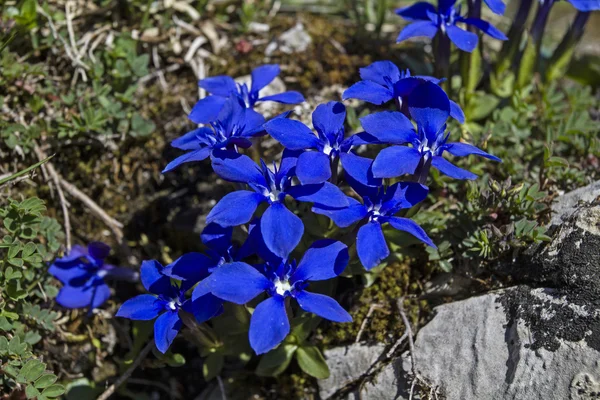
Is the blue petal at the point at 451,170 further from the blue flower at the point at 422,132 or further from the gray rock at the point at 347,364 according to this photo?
the gray rock at the point at 347,364

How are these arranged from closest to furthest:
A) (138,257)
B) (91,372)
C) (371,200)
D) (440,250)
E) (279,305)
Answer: (279,305)
(371,200)
(440,250)
(91,372)
(138,257)

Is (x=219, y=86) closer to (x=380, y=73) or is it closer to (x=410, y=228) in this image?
(x=380, y=73)

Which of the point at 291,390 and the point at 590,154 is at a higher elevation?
the point at 590,154

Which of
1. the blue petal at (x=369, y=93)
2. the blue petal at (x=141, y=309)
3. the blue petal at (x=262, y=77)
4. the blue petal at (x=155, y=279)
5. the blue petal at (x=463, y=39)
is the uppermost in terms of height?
the blue petal at (x=463, y=39)

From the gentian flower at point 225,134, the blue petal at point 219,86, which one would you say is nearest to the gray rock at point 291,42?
the blue petal at point 219,86

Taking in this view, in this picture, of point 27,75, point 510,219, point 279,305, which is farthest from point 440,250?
point 27,75

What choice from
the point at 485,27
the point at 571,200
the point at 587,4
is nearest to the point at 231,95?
the point at 485,27

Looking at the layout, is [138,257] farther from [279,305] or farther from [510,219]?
[510,219]

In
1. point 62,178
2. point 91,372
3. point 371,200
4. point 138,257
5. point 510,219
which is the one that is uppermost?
point 371,200
